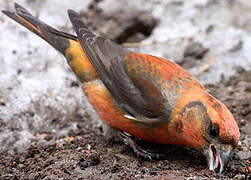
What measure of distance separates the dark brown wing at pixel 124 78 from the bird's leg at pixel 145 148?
301mm

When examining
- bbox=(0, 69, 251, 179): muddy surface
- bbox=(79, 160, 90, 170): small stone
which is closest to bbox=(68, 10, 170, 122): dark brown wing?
bbox=(0, 69, 251, 179): muddy surface

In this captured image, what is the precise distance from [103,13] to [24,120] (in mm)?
2576

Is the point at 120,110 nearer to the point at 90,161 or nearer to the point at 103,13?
the point at 90,161

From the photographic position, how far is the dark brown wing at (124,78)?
13.9 feet

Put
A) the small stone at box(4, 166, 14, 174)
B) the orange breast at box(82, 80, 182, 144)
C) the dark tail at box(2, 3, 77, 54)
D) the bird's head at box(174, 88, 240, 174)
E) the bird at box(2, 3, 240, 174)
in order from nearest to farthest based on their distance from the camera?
1. the bird's head at box(174, 88, 240, 174)
2. the bird at box(2, 3, 240, 174)
3. the small stone at box(4, 166, 14, 174)
4. the orange breast at box(82, 80, 182, 144)
5. the dark tail at box(2, 3, 77, 54)

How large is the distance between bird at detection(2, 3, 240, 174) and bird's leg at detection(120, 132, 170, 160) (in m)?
0.01

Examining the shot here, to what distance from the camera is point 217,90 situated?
5.57 m

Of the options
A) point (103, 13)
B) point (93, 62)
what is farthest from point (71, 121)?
point (103, 13)

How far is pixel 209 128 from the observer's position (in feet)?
12.2

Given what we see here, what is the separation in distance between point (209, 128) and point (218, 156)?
247mm

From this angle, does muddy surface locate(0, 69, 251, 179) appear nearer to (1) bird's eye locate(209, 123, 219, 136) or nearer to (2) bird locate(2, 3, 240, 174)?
(2) bird locate(2, 3, 240, 174)

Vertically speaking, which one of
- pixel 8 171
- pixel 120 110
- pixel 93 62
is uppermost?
pixel 93 62

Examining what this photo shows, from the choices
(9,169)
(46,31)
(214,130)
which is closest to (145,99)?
(214,130)

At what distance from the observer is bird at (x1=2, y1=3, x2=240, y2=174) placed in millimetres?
3748
